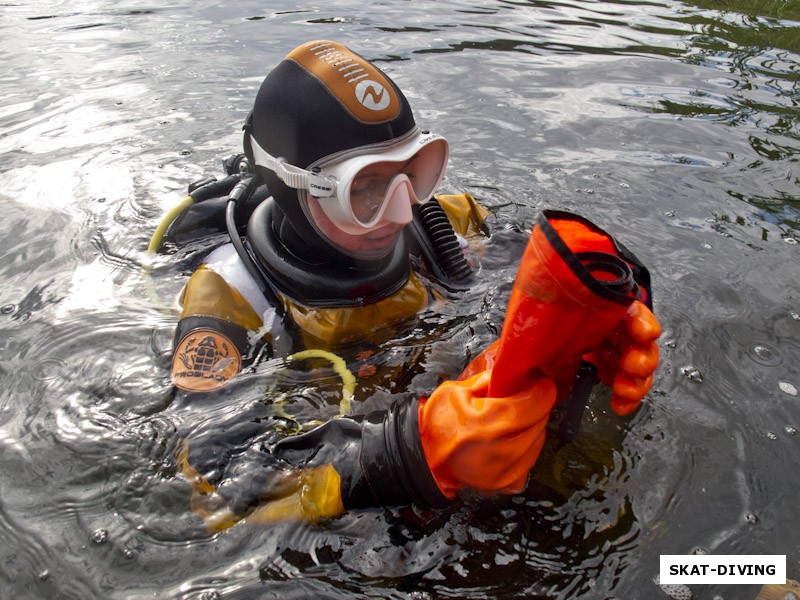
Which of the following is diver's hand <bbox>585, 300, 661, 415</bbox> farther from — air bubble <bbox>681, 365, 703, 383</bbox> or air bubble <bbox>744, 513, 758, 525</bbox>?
air bubble <bbox>681, 365, 703, 383</bbox>

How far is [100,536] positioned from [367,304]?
1.37m

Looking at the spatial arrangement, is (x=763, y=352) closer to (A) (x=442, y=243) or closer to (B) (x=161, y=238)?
(A) (x=442, y=243)

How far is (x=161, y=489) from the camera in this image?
240cm

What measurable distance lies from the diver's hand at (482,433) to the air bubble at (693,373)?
4.15ft

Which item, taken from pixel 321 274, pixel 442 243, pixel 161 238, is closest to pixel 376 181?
pixel 321 274

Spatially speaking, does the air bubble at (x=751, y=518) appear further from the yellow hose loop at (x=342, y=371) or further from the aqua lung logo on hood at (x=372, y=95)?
the aqua lung logo on hood at (x=372, y=95)

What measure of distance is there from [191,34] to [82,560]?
816cm

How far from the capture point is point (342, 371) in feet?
8.52

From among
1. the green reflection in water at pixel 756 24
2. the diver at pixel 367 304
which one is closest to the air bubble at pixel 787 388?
the diver at pixel 367 304

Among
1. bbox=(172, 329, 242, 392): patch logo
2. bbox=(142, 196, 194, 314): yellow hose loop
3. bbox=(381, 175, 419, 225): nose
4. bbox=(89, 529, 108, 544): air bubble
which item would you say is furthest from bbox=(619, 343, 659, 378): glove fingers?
bbox=(142, 196, 194, 314): yellow hose loop

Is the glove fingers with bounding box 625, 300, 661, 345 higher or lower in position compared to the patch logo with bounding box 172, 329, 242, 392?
higher

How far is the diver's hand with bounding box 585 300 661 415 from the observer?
65.5 inches

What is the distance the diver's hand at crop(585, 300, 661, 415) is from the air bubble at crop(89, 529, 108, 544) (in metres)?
1.80

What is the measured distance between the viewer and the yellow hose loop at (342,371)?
8.35 ft
